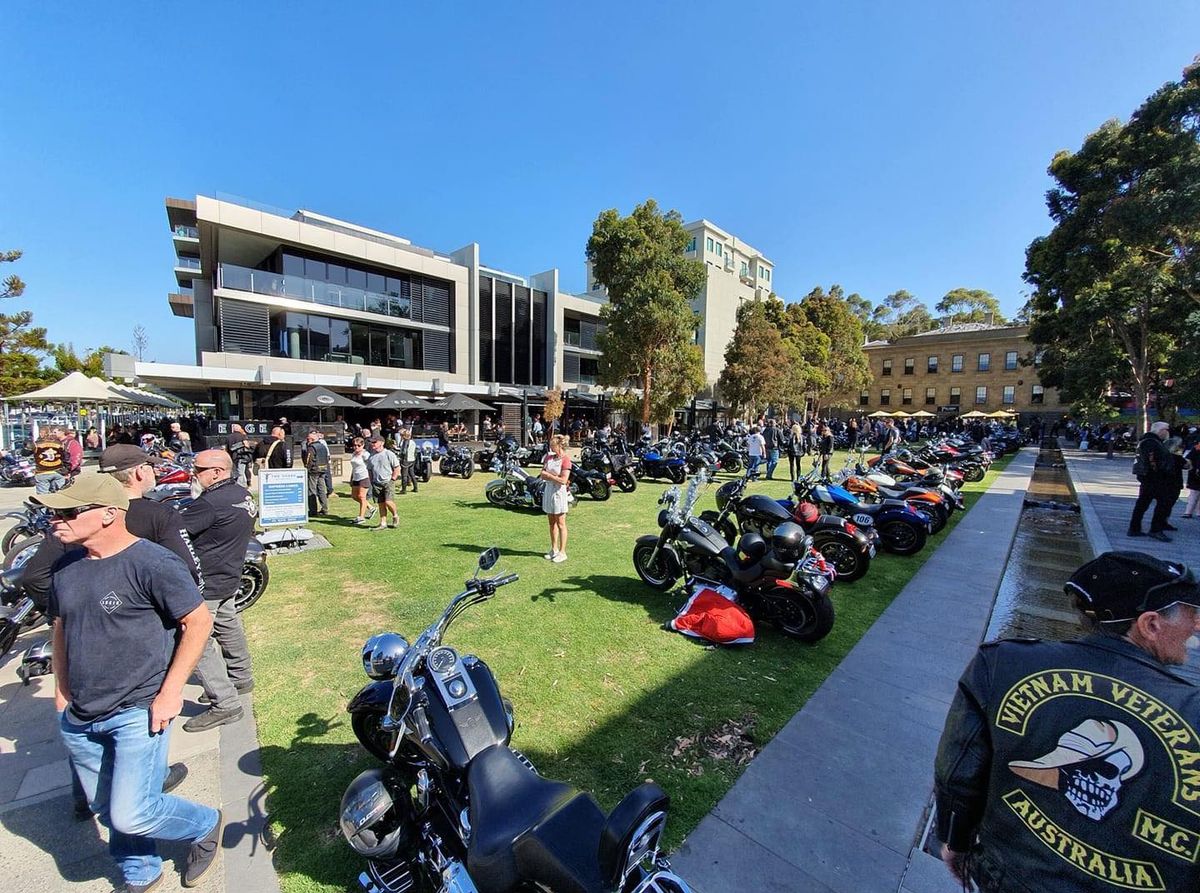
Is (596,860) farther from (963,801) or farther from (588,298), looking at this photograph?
(588,298)

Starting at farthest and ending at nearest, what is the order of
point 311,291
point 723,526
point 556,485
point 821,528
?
point 311,291, point 556,485, point 723,526, point 821,528

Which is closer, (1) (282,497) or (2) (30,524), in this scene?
(2) (30,524)

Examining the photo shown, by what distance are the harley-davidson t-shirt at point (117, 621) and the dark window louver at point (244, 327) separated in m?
21.8

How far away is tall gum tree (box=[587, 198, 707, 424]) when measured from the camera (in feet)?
73.7

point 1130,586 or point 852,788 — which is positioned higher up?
point 1130,586

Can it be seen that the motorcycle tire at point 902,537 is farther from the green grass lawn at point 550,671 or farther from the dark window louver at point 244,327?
the dark window louver at point 244,327

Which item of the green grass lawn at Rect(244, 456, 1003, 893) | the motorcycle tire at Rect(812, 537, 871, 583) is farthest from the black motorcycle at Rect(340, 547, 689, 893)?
the motorcycle tire at Rect(812, 537, 871, 583)

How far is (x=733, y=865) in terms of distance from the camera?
7.64ft

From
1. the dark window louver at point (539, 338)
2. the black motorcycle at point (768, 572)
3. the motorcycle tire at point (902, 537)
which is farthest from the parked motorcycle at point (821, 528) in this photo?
the dark window louver at point (539, 338)

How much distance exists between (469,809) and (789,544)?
365cm

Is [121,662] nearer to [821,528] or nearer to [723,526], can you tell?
[723,526]

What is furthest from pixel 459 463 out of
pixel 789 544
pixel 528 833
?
pixel 528 833

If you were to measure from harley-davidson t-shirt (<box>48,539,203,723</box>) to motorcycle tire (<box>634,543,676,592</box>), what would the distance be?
14.7ft

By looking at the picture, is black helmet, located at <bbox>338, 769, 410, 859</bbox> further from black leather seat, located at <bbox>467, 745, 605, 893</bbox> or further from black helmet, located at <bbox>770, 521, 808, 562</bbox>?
black helmet, located at <bbox>770, 521, 808, 562</bbox>
